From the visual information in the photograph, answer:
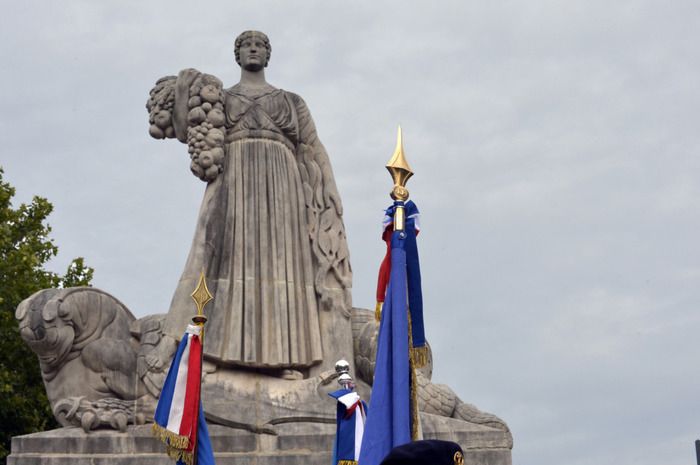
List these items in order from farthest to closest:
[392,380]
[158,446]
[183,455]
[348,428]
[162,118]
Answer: [162,118] < [158,446] < [183,455] < [348,428] < [392,380]

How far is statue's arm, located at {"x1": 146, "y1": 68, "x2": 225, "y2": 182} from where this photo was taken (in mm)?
15953

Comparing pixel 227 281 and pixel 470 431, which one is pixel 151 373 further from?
pixel 470 431

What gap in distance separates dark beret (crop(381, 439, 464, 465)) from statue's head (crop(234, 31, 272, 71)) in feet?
36.9

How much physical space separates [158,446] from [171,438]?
204 centimetres

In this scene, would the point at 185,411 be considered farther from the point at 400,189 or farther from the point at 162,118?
the point at 162,118

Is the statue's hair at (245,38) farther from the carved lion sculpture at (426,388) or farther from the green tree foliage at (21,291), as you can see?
the green tree foliage at (21,291)

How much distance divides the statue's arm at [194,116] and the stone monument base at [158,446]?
2902mm

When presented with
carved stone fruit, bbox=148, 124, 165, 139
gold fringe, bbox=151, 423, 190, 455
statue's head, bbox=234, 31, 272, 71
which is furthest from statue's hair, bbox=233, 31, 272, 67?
gold fringe, bbox=151, 423, 190, 455

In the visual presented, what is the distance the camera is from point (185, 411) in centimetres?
1277

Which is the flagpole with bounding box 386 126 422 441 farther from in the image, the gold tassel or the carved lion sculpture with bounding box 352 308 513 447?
the carved lion sculpture with bounding box 352 308 513 447

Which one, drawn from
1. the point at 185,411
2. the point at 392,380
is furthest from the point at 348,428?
the point at 392,380

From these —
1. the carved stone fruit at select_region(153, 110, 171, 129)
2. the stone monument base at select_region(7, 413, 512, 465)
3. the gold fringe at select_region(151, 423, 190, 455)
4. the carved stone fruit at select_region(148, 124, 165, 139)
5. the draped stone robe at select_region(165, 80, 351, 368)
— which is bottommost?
the gold fringe at select_region(151, 423, 190, 455)

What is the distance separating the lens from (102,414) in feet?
48.8

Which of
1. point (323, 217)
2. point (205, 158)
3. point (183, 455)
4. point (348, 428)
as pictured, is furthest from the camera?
point (323, 217)
